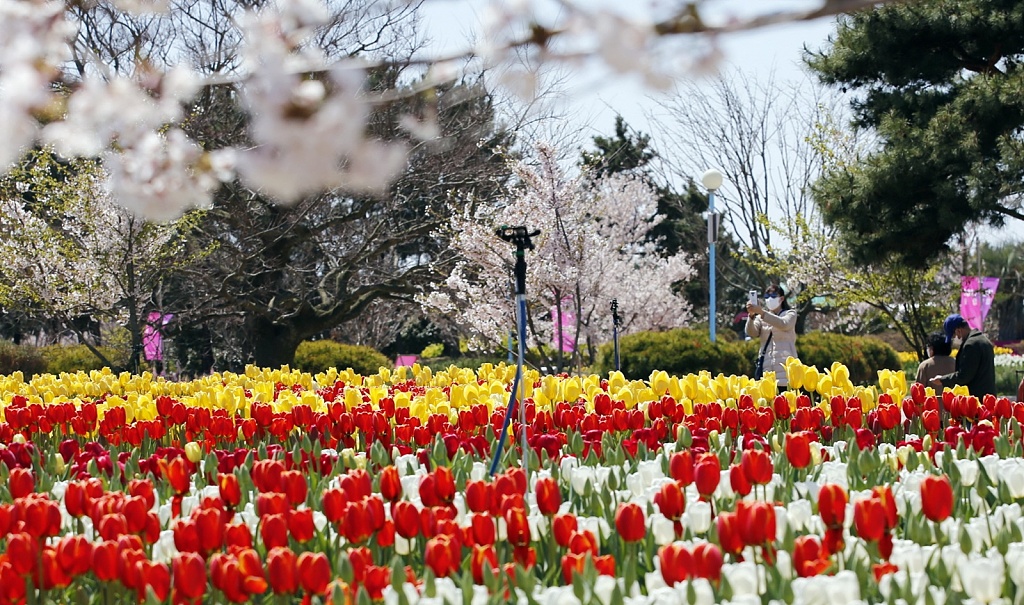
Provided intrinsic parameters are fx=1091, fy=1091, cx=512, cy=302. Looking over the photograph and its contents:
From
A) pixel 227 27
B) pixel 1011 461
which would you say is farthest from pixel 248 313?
pixel 1011 461

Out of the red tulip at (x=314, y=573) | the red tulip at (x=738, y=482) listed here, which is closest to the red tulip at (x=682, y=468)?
the red tulip at (x=738, y=482)

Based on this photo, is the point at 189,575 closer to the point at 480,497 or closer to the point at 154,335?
the point at 480,497

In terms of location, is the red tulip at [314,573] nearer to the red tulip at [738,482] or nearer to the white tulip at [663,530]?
the white tulip at [663,530]

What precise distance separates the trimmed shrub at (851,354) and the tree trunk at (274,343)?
302 inches

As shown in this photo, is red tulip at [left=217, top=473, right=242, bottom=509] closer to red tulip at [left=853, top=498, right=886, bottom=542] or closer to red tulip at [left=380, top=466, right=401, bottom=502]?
red tulip at [left=380, top=466, right=401, bottom=502]

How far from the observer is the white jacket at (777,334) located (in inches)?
335

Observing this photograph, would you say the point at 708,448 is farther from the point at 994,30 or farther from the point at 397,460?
the point at 994,30

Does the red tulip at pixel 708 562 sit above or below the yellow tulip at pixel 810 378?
below

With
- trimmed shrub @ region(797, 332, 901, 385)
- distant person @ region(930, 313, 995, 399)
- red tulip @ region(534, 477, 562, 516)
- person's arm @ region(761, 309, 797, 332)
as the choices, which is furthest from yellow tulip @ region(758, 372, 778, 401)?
trimmed shrub @ region(797, 332, 901, 385)

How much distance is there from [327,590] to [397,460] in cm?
150

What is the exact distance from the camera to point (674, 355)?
13.7 metres

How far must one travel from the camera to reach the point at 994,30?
517 inches

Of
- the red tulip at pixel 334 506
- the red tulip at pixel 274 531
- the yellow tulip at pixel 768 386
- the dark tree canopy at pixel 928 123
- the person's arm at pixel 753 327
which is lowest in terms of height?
the red tulip at pixel 274 531

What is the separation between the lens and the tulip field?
2.20 m
